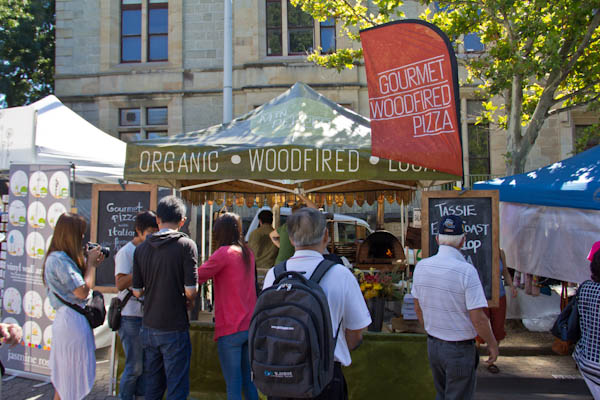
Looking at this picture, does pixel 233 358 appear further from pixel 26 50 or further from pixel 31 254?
pixel 26 50

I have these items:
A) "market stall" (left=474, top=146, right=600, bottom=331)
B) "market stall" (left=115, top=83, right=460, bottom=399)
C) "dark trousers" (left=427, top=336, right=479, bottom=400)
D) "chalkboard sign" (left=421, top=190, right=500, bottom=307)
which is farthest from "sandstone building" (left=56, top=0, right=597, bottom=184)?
"dark trousers" (left=427, top=336, right=479, bottom=400)

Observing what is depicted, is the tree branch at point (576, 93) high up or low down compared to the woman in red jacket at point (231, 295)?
up

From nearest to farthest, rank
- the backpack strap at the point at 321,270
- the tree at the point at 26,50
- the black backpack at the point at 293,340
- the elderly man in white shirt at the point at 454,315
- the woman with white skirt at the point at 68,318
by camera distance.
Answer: the black backpack at the point at 293,340, the backpack strap at the point at 321,270, the elderly man in white shirt at the point at 454,315, the woman with white skirt at the point at 68,318, the tree at the point at 26,50

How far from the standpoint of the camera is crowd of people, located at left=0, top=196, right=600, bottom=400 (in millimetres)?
3326

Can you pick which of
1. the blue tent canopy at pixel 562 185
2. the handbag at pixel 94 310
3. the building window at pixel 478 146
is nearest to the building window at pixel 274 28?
the building window at pixel 478 146

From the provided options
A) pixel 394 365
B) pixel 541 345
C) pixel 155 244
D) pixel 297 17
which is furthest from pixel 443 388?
pixel 297 17

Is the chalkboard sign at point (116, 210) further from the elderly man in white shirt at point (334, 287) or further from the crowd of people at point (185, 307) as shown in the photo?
the elderly man in white shirt at point (334, 287)

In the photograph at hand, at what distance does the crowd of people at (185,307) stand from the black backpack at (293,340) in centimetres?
35

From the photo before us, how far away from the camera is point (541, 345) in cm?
705

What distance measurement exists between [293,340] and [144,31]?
17.5 m

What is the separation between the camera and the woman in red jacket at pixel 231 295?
3943mm

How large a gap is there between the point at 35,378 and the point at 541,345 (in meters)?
6.91

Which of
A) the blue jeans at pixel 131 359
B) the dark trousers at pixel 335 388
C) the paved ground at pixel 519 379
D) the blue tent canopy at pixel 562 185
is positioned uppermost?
the blue tent canopy at pixel 562 185

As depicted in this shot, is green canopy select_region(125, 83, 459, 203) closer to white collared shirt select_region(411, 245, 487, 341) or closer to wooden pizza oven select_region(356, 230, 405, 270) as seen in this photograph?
white collared shirt select_region(411, 245, 487, 341)
